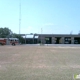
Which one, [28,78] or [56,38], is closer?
[28,78]

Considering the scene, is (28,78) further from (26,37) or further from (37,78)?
(26,37)

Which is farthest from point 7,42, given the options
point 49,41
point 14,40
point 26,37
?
point 49,41

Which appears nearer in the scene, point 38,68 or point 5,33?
point 38,68

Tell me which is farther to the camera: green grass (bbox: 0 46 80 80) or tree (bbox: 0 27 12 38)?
tree (bbox: 0 27 12 38)

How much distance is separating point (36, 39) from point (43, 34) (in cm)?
652

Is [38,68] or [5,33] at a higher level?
[5,33]

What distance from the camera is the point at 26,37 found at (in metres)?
158

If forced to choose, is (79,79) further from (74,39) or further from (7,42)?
(74,39)

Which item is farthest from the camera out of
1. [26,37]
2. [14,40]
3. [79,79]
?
[26,37]

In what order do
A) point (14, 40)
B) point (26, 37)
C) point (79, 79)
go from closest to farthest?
point (79, 79), point (14, 40), point (26, 37)

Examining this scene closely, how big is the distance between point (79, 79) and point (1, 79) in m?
3.43

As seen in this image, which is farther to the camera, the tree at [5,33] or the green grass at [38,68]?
the tree at [5,33]

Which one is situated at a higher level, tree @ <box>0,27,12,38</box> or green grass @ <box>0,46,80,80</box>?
tree @ <box>0,27,12,38</box>

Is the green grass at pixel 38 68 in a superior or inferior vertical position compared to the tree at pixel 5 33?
inferior
